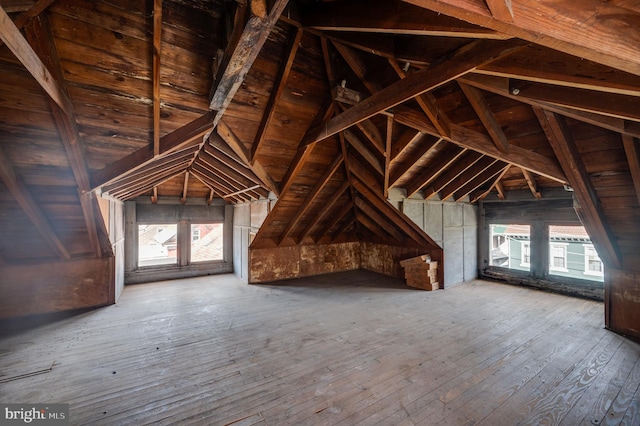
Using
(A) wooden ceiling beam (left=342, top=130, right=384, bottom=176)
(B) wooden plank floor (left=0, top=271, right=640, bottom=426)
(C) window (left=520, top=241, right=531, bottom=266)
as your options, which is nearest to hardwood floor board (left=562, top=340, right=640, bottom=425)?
(B) wooden plank floor (left=0, top=271, right=640, bottom=426)

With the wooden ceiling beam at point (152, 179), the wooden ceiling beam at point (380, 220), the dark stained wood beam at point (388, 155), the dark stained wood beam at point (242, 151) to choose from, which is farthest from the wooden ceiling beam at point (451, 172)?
the wooden ceiling beam at point (152, 179)

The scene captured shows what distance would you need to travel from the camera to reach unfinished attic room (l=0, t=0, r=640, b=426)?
6.07 ft

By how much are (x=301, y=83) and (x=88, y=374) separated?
162 inches

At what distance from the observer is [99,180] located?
10.5 feet

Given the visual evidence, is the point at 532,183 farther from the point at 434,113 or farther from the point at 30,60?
the point at 30,60

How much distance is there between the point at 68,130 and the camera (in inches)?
98.4

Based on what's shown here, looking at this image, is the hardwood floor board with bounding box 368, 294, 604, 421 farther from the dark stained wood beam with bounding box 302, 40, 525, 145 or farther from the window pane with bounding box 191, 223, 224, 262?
the window pane with bounding box 191, 223, 224, 262

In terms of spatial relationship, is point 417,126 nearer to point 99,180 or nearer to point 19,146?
point 99,180

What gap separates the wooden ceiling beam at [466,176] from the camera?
486 centimetres

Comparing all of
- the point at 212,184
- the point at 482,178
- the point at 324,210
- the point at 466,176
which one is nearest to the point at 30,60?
the point at 324,210

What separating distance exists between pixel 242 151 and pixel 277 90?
105cm

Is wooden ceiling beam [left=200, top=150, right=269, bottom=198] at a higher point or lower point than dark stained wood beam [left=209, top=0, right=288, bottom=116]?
lower

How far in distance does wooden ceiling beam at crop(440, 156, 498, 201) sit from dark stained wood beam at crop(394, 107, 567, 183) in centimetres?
150

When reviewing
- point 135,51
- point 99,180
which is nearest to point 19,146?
point 99,180
